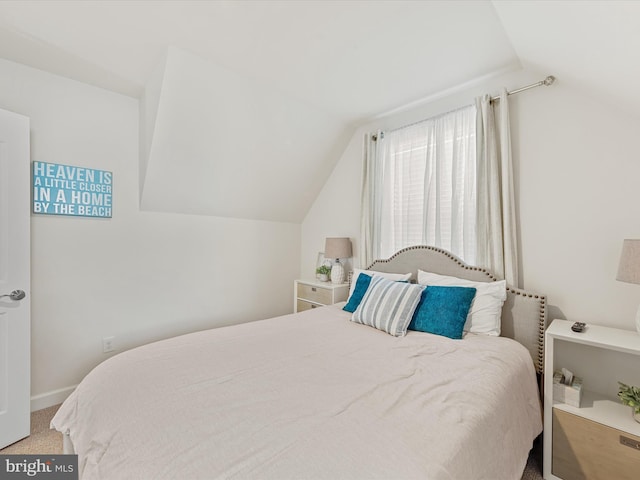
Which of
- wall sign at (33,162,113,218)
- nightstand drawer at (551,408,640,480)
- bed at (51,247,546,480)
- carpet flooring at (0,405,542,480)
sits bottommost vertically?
carpet flooring at (0,405,542,480)

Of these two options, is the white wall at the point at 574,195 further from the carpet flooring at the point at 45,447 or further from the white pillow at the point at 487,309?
the carpet flooring at the point at 45,447

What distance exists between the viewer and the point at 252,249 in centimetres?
352

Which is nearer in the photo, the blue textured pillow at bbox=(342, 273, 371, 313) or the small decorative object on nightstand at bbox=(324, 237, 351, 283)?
the blue textured pillow at bbox=(342, 273, 371, 313)

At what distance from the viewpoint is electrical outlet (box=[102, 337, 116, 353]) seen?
8.16 feet

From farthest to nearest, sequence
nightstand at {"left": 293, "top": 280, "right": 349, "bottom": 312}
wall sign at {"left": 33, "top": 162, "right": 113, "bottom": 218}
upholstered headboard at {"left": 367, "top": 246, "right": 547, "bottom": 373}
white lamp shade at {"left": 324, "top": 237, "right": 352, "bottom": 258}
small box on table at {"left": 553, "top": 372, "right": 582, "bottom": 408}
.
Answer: white lamp shade at {"left": 324, "top": 237, "right": 352, "bottom": 258}, nightstand at {"left": 293, "top": 280, "right": 349, "bottom": 312}, wall sign at {"left": 33, "top": 162, "right": 113, "bottom": 218}, upholstered headboard at {"left": 367, "top": 246, "right": 547, "bottom": 373}, small box on table at {"left": 553, "top": 372, "right": 582, "bottom": 408}

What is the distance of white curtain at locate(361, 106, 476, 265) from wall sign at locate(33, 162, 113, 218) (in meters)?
2.34

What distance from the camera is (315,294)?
323 cm

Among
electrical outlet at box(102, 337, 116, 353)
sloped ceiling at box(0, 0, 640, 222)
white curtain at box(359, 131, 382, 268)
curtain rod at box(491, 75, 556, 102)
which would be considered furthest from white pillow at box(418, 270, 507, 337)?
electrical outlet at box(102, 337, 116, 353)

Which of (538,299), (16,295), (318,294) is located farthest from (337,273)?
(16,295)

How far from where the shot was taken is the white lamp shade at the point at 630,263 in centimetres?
147

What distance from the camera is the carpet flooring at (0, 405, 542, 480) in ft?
5.54
